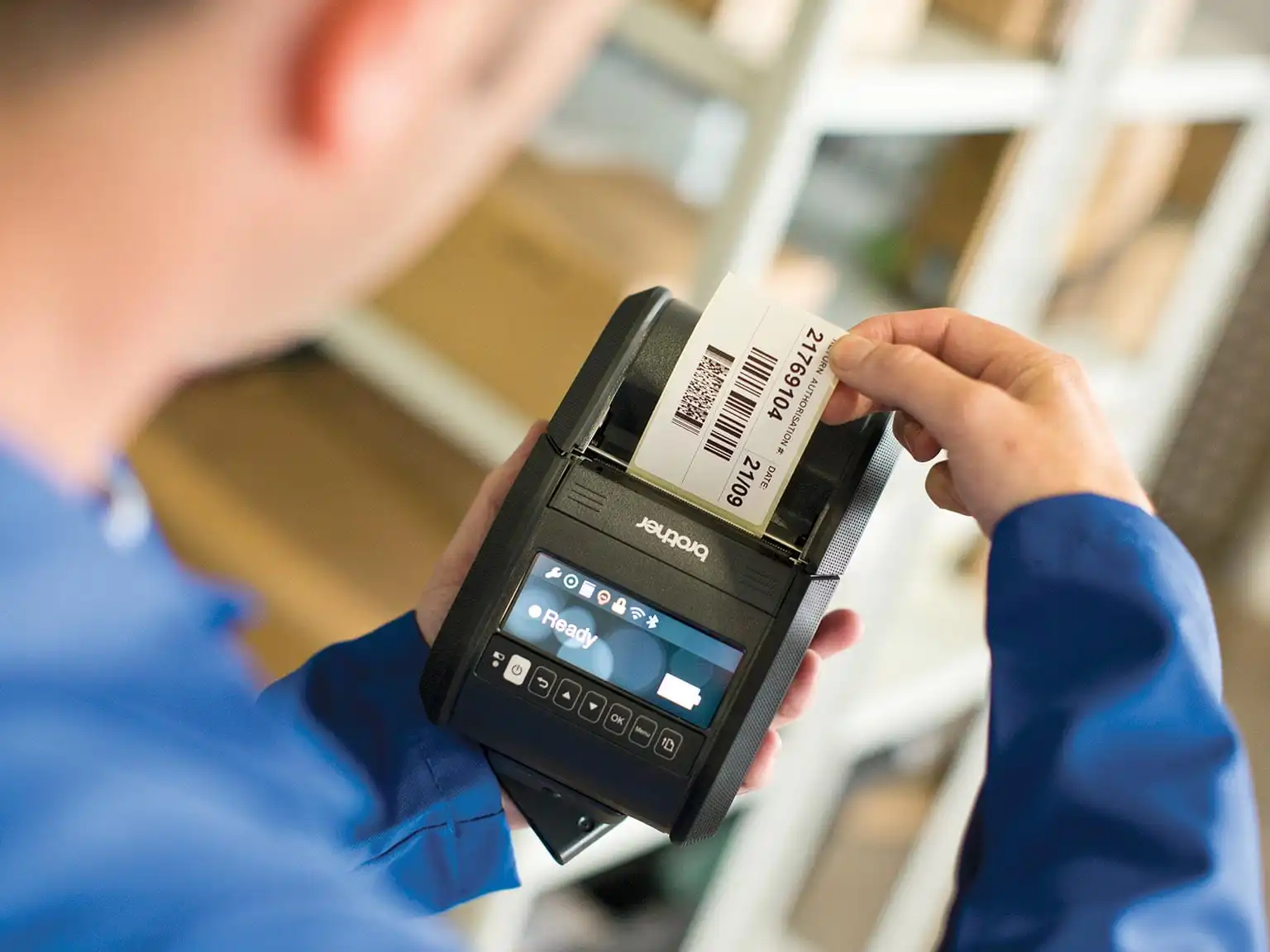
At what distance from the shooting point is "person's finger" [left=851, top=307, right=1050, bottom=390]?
75 centimetres

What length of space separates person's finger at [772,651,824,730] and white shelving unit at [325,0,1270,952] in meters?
0.51

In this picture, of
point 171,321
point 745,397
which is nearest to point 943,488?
point 745,397

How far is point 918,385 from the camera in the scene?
0.71m

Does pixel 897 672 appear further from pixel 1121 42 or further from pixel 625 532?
pixel 625 532

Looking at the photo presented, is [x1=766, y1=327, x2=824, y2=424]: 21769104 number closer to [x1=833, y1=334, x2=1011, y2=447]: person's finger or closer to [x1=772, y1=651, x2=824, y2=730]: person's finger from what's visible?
[x1=833, y1=334, x2=1011, y2=447]: person's finger

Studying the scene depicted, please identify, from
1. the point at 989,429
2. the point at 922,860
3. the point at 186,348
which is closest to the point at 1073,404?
the point at 989,429

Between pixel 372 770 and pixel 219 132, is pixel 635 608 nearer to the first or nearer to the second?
pixel 372 770

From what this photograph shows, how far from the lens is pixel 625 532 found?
0.81 m

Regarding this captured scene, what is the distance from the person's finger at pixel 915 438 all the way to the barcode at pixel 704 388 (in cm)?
11

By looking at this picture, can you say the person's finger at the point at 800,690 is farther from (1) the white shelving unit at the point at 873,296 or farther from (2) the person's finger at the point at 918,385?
(1) the white shelving unit at the point at 873,296

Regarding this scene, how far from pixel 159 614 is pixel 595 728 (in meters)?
0.39

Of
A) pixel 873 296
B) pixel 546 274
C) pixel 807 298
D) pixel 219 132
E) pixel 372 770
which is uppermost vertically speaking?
pixel 873 296

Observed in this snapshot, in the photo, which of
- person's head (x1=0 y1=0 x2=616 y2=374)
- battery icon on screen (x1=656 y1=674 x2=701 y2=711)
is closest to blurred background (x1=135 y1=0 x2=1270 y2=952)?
battery icon on screen (x1=656 y1=674 x2=701 y2=711)

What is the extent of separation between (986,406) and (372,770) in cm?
44
